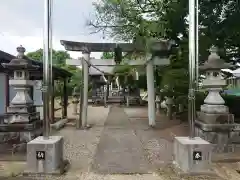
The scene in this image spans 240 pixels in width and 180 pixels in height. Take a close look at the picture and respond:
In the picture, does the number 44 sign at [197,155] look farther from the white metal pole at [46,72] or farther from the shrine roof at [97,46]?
the shrine roof at [97,46]

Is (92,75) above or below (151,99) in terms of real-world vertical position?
above

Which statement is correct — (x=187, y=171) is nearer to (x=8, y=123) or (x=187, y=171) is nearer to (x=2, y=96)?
(x=8, y=123)

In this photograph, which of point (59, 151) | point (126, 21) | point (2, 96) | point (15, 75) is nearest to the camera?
point (59, 151)

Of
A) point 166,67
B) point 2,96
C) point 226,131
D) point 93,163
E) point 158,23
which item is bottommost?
point 93,163

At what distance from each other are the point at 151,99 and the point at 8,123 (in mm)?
6282

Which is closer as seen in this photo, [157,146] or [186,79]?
[157,146]

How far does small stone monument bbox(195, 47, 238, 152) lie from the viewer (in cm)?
752

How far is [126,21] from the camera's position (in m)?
14.5

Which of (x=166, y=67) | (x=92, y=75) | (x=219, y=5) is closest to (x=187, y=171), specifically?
(x=219, y=5)

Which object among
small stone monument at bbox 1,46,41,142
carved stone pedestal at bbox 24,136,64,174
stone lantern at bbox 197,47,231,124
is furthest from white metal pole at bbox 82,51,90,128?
carved stone pedestal at bbox 24,136,64,174

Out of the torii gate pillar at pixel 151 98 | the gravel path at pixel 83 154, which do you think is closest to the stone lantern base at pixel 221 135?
the gravel path at pixel 83 154

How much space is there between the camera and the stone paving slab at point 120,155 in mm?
6148

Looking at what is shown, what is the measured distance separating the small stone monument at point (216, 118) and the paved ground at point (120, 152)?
1097 mm

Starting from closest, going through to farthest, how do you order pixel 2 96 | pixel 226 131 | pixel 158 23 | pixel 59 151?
pixel 59 151
pixel 226 131
pixel 2 96
pixel 158 23
